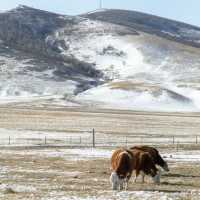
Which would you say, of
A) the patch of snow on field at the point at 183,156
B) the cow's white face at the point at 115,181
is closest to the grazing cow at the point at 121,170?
the cow's white face at the point at 115,181

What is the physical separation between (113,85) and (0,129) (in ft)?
369

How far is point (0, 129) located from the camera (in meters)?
68.7

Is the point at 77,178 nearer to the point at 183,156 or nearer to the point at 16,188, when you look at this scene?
the point at 16,188

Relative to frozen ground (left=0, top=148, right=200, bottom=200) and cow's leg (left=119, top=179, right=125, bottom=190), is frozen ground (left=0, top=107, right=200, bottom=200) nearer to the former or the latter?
frozen ground (left=0, top=148, right=200, bottom=200)

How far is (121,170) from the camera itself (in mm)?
25641

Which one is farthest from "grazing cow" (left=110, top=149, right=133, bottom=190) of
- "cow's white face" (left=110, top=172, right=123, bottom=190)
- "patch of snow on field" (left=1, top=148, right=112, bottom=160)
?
"patch of snow on field" (left=1, top=148, right=112, bottom=160)

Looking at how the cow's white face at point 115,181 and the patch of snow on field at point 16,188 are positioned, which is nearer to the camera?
the patch of snow on field at point 16,188

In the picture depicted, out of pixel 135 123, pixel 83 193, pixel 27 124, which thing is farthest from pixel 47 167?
pixel 135 123

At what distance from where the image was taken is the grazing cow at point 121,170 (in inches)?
995

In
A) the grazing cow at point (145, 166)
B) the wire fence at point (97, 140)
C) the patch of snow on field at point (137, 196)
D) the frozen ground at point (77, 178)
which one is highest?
the wire fence at point (97, 140)

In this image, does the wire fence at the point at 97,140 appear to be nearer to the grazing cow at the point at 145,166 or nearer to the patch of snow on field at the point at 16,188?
the grazing cow at the point at 145,166

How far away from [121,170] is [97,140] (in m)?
31.8

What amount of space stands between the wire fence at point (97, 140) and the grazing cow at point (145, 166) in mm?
23210

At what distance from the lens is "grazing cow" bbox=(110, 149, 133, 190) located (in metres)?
25.3
